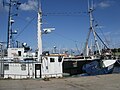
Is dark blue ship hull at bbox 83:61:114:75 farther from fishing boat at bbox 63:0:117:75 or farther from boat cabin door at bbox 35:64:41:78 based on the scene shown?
boat cabin door at bbox 35:64:41:78

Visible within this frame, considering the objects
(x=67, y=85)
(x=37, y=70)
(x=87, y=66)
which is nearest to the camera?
(x=67, y=85)

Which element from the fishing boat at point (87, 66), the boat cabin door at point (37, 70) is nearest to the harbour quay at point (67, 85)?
the boat cabin door at point (37, 70)

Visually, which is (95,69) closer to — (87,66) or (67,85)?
(87,66)

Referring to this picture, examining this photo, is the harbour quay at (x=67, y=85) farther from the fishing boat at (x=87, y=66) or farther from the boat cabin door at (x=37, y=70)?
the fishing boat at (x=87, y=66)

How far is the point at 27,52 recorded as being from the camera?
33875 mm

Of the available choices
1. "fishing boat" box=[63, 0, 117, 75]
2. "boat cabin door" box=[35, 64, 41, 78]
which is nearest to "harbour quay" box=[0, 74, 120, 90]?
"boat cabin door" box=[35, 64, 41, 78]

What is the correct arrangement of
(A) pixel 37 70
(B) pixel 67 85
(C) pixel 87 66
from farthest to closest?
1. (C) pixel 87 66
2. (A) pixel 37 70
3. (B) pixel 67 85

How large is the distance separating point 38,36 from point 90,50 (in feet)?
60.5

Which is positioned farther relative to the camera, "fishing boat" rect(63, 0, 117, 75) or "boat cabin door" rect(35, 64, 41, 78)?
"fishing boat" rect(63, 0, 117, 75)

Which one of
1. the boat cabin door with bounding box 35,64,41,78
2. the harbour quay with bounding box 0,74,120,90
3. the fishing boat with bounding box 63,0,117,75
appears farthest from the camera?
the fishing boat with bounding box 63,0,117,75

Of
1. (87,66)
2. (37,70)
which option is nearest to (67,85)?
(37,70)

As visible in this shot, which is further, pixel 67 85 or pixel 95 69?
pixel 95 69

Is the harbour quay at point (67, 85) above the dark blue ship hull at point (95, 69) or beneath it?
beneath

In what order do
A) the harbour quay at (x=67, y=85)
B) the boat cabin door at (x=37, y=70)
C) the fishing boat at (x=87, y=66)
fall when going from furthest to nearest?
the fishing boat at (x=87, y=66)
the boat cabin door at (x=37, y=70)
the harbour quay at (x=67, y=85)
